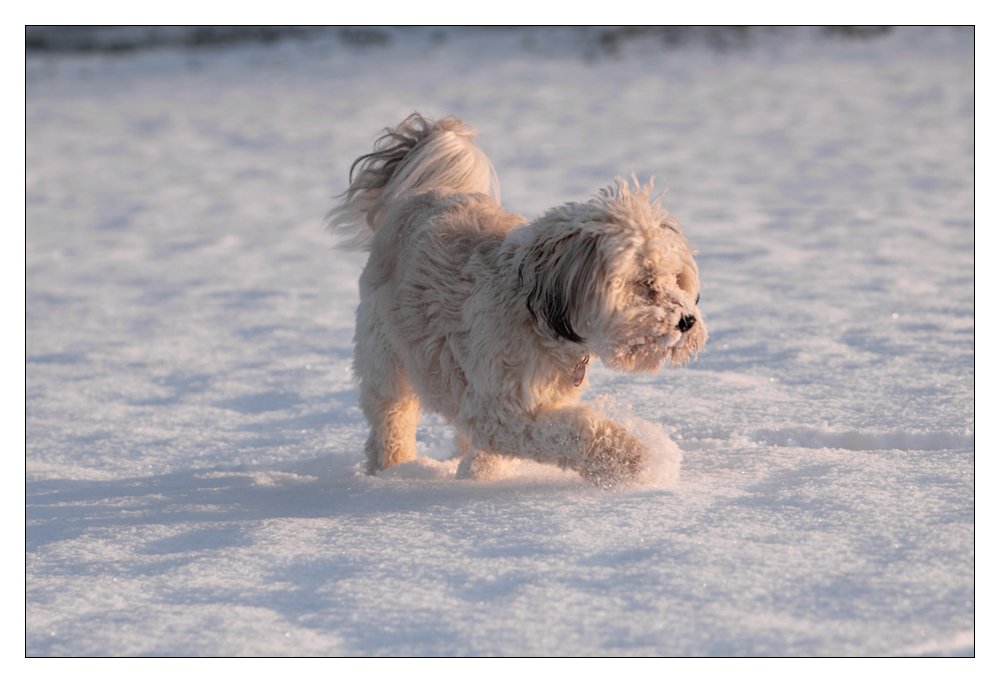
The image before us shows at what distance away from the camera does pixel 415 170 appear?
4672 millimetres

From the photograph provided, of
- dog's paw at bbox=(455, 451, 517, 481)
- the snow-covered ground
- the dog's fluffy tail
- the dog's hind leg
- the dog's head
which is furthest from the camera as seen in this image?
the dog's fluffy tail

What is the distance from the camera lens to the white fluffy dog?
11.1 feet

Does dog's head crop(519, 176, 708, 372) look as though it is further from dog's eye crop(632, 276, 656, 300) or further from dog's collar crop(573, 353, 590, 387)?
dog's collar crop(573, 353, 590, 387)

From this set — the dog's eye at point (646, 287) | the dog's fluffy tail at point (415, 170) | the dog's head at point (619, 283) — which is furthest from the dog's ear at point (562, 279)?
the dog's fluffy tail at point (415, 170)

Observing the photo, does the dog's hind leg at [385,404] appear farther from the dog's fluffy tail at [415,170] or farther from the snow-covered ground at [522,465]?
the dog's fluffy tail at [415,170]

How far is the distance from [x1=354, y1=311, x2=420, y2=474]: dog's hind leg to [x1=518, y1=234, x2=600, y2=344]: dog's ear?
1.09m

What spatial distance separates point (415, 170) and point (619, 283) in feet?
5.66

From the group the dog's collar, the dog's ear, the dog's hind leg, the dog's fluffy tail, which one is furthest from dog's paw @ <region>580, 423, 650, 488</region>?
the dog's fluffy tail

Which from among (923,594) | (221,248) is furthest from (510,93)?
(923,594)

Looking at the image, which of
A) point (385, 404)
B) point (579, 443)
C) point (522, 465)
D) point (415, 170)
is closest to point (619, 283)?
point (579, 443)

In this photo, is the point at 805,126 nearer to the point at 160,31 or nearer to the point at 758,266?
the point at 758,266

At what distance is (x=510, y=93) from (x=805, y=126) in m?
5.85

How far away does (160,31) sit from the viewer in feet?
75.1

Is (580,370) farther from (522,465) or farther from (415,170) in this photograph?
(415,170)
